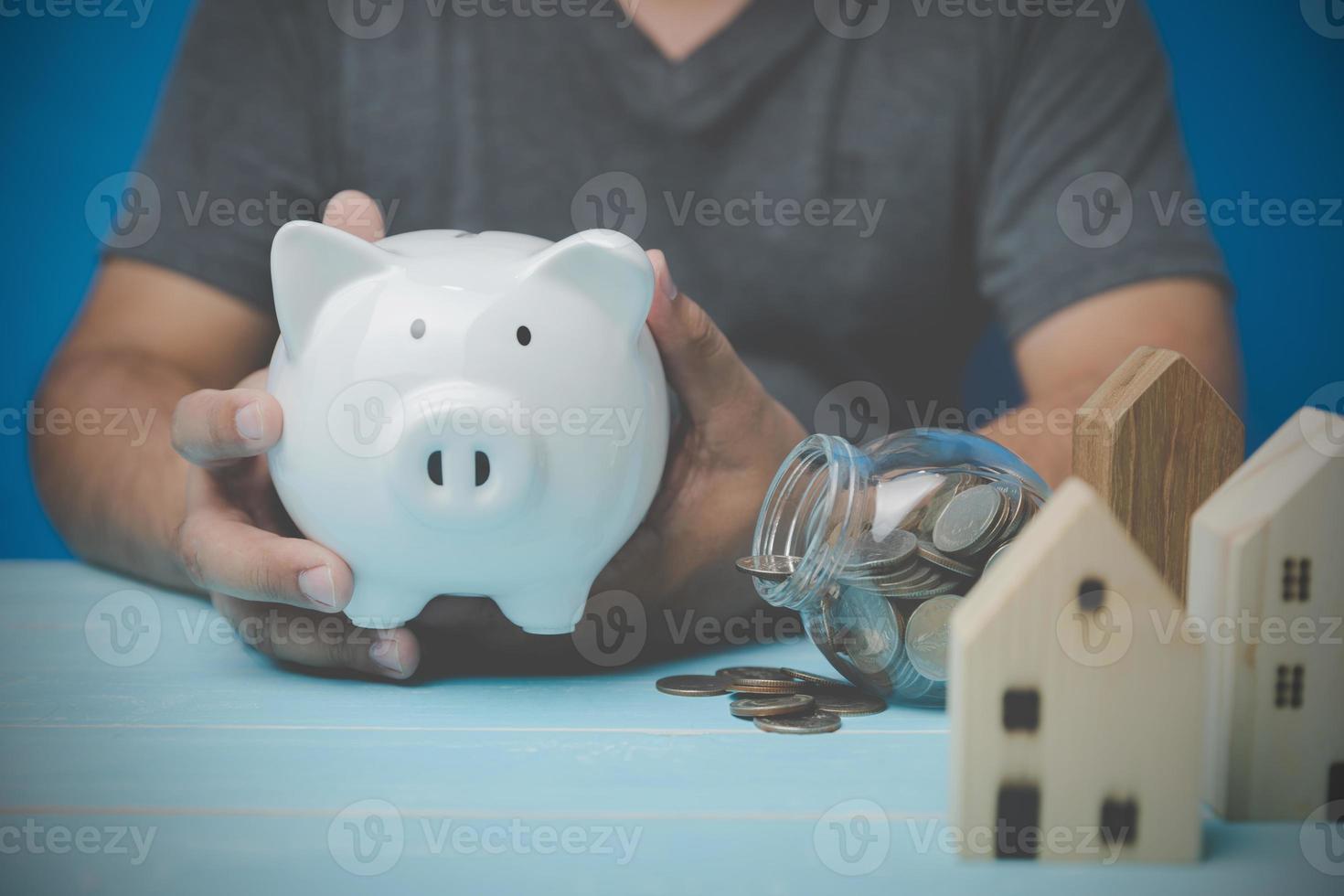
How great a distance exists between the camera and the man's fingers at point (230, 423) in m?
1.02

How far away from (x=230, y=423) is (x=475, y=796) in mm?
404

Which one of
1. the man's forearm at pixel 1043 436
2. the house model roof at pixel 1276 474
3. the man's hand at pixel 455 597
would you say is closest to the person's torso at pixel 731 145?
the man's forearm at pixel 1043 436

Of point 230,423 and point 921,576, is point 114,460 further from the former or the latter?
point 921,576

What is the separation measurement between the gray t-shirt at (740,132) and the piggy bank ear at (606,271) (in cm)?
89

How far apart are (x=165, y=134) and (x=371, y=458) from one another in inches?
47.9

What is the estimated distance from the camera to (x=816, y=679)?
45.3 inches

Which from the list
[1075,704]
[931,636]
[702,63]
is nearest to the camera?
[1075,704]

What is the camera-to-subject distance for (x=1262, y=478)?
84 centimetres

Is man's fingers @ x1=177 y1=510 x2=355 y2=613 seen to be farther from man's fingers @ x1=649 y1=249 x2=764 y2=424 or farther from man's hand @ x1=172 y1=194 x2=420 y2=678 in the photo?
man's fingers @ x1=649 y1=249 x2=764 y2=424

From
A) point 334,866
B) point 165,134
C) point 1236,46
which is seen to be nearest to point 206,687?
point 334,866

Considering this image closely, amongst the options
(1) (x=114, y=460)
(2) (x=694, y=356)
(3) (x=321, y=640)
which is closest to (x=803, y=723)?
(2) (x=694, y=356)

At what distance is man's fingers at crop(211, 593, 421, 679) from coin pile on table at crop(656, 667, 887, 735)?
255 millimetres

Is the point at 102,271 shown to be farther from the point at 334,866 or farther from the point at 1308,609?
the point at 1308,609

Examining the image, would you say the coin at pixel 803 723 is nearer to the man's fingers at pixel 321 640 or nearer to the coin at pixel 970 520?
the coin at pixel 970 520
